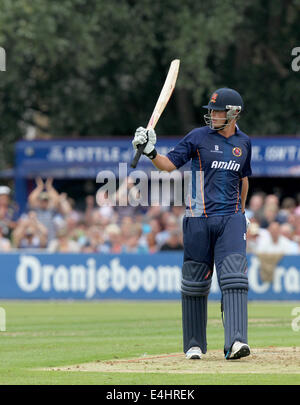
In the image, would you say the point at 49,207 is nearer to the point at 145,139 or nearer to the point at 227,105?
the point at 227,105

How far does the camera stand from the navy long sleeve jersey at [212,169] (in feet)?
31.3

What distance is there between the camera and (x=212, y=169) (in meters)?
9.53

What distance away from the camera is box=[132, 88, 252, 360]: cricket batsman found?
31.0 feet

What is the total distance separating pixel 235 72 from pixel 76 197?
7.10m

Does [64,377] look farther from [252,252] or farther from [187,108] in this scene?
[187,108]

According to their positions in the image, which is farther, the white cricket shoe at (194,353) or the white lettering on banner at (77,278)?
the white lettering on banner at (77,278)

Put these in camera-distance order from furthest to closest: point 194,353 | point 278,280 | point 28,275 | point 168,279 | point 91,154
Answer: point 91,154, point 28,275, point 168,279, point 278,280, point 194,353

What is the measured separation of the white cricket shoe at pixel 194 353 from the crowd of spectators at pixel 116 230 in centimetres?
1028

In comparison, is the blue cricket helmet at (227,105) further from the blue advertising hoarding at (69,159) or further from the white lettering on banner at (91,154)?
the white lettering on banner at (91,154)

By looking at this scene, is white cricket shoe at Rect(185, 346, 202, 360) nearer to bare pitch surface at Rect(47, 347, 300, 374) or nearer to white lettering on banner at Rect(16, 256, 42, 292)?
bare pitch surface at Rect(47, 347, 300, 374)

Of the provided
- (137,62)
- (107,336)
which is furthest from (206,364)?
(137,62)

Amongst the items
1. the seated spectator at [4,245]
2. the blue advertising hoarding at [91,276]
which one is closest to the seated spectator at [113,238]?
the blue advertising hoarding at [91,276]

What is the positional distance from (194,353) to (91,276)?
36.4 feet
